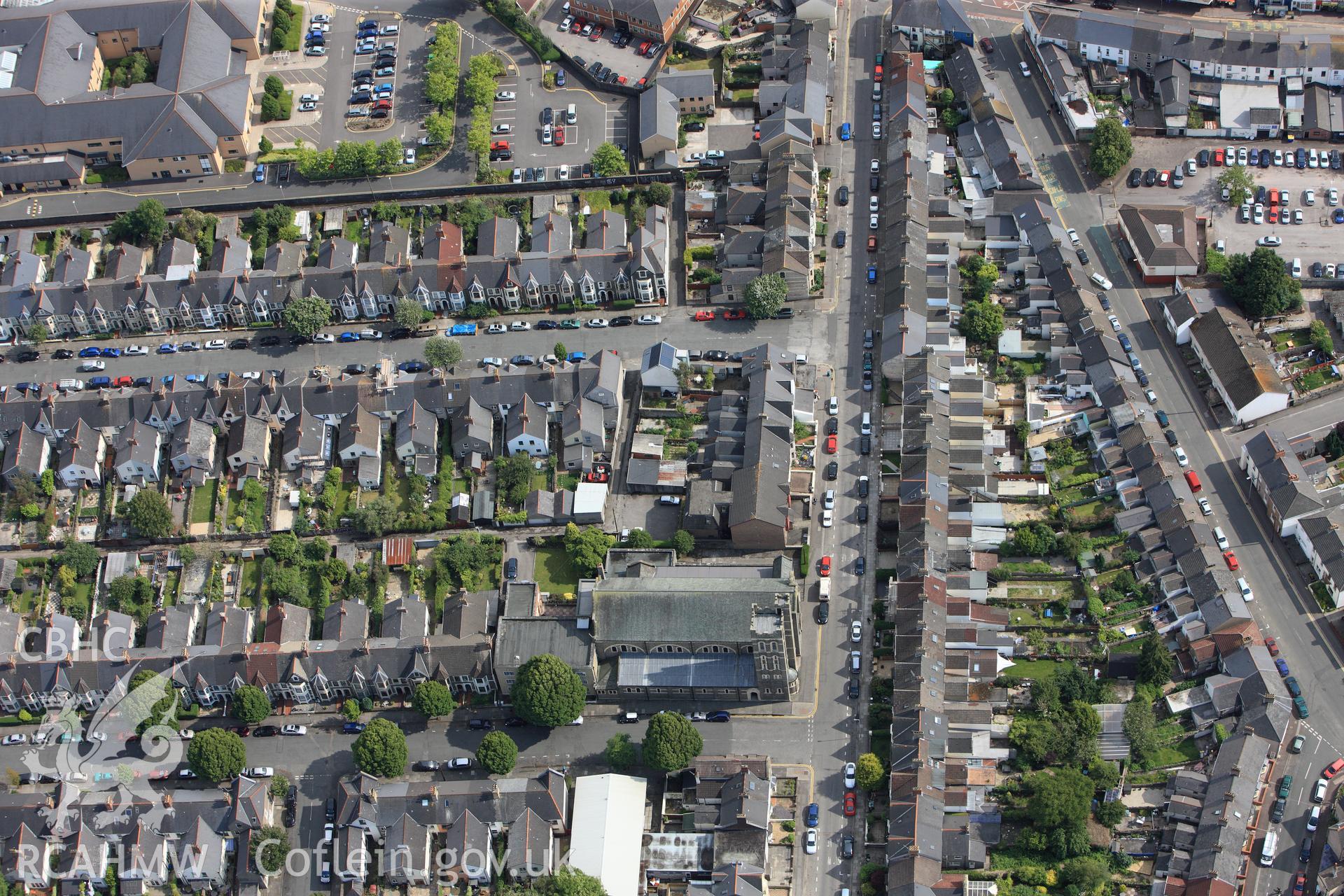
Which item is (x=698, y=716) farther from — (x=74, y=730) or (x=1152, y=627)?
(x=74, y=730)

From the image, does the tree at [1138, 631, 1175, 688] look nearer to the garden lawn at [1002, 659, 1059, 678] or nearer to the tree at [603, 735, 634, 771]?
the garden lawn at [1002, 659, 1059, 678]

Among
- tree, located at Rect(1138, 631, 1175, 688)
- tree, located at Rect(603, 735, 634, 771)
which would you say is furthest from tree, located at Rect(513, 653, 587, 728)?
tree, located at Rect(1138, 631, 1175, 688)

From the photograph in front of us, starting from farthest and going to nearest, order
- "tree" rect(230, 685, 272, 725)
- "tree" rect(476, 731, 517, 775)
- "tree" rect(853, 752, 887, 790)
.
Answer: "tree" rect(230, 685, 272, 725) < "tree" rect(476, 731, 517, 775) < "tree" rect(853, 752, 887, 790)

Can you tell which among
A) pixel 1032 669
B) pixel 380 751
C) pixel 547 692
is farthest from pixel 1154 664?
pixel 380 751

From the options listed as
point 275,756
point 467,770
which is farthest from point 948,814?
point 275,756

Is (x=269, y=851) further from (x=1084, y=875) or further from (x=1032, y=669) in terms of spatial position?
(x=1032, y=669)
